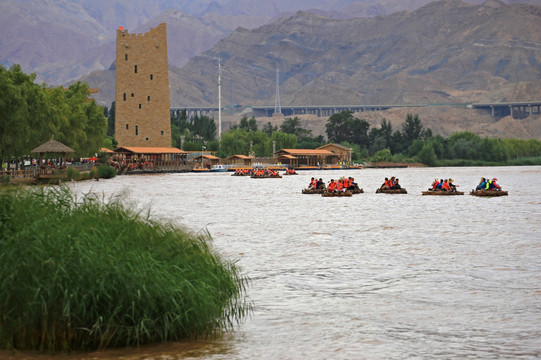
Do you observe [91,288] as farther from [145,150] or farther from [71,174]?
[145,150]

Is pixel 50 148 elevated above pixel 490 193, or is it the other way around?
pixel 50 148

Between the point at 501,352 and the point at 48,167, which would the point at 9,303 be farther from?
the point at 48,167

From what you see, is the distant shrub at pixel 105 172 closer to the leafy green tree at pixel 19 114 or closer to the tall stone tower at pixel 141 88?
the leafy green tree at pixel 19 114

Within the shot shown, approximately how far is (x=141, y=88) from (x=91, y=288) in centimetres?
10242

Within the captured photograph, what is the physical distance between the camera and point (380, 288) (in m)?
17.2

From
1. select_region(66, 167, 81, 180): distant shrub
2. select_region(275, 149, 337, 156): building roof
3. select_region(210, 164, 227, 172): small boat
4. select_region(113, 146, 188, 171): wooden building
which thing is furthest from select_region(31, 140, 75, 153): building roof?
select_region(275, 149, 337, 156): building roof

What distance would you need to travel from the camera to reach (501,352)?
11844mm

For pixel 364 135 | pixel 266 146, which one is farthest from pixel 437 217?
pixel 364 135

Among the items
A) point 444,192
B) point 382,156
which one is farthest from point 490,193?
point 382,156

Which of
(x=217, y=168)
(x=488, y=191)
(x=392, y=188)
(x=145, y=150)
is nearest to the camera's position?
(x=488, y=191)

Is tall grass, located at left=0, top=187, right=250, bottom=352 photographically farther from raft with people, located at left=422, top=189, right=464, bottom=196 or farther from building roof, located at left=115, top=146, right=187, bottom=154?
building roof, located at left=115, top=146, right=187, bottom=154

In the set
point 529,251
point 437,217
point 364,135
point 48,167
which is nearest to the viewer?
point 529,251

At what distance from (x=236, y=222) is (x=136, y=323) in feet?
81.5

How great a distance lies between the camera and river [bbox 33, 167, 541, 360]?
12.0 metres
